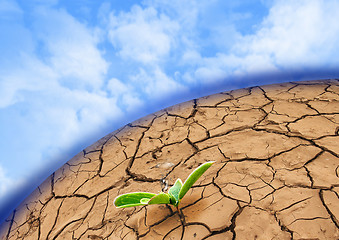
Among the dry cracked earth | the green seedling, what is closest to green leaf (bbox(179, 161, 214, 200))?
the green seedling

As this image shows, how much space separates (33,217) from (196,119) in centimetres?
167

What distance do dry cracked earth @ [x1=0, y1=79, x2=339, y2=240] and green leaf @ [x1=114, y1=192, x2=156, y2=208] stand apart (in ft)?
0.62

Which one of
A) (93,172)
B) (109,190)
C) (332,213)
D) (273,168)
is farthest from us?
(93,172)

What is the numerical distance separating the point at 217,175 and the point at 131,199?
650mm

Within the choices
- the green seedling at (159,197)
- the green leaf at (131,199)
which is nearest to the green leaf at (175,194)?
the green seedling at (159,197)

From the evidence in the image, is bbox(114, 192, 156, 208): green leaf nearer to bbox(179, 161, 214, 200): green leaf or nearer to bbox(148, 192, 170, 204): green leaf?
bbox(148, 192, 170, 204): green leaf

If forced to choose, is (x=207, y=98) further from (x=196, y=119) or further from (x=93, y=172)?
(x=93, y=172)

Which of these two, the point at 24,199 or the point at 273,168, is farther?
the point at 24,199

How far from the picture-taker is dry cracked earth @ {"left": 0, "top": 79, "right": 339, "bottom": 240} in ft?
4.92

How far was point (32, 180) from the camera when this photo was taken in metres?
2.58

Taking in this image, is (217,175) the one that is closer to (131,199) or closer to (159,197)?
(159,197)

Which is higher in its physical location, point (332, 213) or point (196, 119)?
point (196, 119)

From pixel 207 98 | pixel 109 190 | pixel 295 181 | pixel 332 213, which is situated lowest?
pixel 332 213

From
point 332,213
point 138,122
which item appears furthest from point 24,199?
point 332,213
